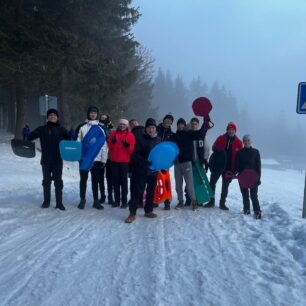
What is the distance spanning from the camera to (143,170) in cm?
811

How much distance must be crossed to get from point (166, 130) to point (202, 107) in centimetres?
118

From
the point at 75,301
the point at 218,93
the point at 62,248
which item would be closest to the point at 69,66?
the point at 62,248

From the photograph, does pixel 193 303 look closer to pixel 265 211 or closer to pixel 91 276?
pixel 91 276

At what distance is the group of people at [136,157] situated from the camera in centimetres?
827

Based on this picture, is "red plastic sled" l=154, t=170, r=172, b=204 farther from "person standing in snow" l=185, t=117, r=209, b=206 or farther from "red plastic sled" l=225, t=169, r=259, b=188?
"red plastic sled" l=225, t=169, r=259, b=188

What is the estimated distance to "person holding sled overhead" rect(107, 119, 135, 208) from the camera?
8797 millimetres

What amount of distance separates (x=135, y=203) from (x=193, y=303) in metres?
3.93

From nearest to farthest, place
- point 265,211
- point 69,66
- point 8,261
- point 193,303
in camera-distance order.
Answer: point 193,303, point 8,261, point 265,211, point 69,66

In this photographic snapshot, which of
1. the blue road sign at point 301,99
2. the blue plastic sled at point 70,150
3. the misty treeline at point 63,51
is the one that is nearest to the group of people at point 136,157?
the blue plastic sled at point 70,150

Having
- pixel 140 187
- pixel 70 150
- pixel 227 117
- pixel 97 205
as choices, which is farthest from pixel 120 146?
pixel 227 117

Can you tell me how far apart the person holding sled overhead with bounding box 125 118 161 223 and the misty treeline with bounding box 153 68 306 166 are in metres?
98.5

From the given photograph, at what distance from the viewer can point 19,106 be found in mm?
22766

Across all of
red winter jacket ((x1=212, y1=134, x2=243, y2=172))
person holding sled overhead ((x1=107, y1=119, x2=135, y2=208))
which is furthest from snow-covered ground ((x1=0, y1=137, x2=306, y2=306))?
red winter jacket ((x1=212, y1=134, x2=243, y2=172))

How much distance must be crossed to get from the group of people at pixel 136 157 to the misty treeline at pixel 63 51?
926 cm
